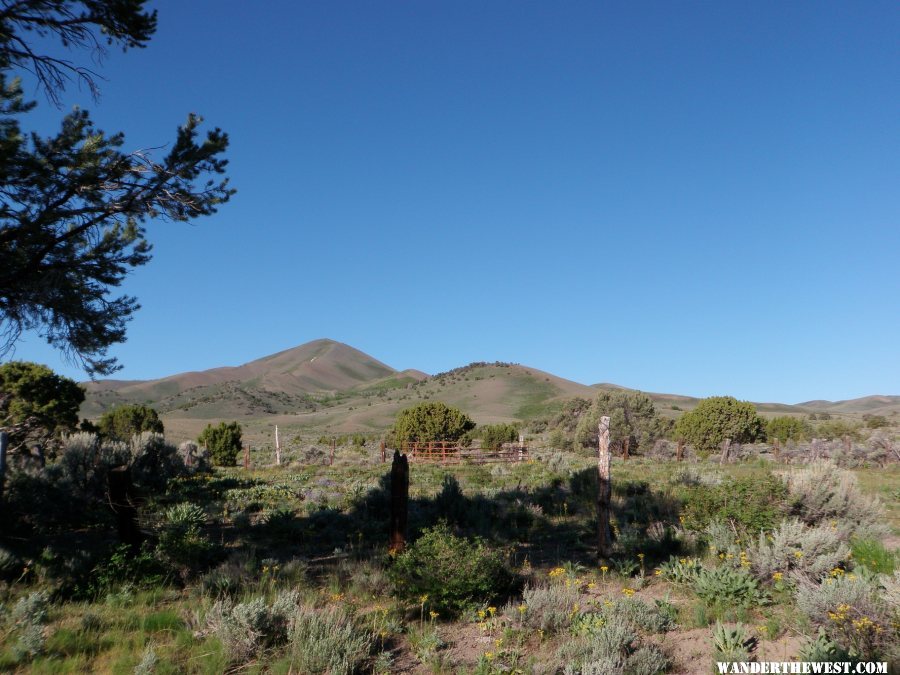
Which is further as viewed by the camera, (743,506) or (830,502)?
(830,502)

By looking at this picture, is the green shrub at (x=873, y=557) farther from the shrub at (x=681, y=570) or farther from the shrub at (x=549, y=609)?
the shrub at (x=549, y=609)

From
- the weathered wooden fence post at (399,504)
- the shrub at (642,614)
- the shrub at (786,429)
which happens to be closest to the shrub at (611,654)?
the shrub at (642,614)

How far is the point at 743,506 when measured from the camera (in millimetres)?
10258

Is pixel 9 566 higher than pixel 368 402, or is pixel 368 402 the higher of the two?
pixel 368 402

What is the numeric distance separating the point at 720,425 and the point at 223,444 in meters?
33.2

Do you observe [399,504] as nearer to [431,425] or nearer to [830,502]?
[830,502]

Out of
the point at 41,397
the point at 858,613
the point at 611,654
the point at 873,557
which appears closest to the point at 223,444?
the point at 41,397

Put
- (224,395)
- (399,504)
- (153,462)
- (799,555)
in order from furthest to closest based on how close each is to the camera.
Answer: (224,395) < (153,462) < (399,504) < (799,555)

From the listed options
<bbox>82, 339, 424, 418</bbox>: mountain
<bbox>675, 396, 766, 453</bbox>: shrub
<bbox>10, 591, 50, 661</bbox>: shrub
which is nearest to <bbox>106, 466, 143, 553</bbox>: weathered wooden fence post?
<bbox>10, 591, 50, 661</bbox>: shrub

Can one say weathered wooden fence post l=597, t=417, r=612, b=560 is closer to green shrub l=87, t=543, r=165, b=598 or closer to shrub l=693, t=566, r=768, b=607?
shrub l=693, t=566, r=768, b=607

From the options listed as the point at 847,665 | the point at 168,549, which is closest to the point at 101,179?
the point at 168,549

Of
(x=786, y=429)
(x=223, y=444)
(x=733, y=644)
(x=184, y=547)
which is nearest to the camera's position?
(x=733, y=644)

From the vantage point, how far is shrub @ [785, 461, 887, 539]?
10.1 meters

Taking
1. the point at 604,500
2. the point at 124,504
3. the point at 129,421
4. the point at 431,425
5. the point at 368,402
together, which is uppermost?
the point at 368,402
